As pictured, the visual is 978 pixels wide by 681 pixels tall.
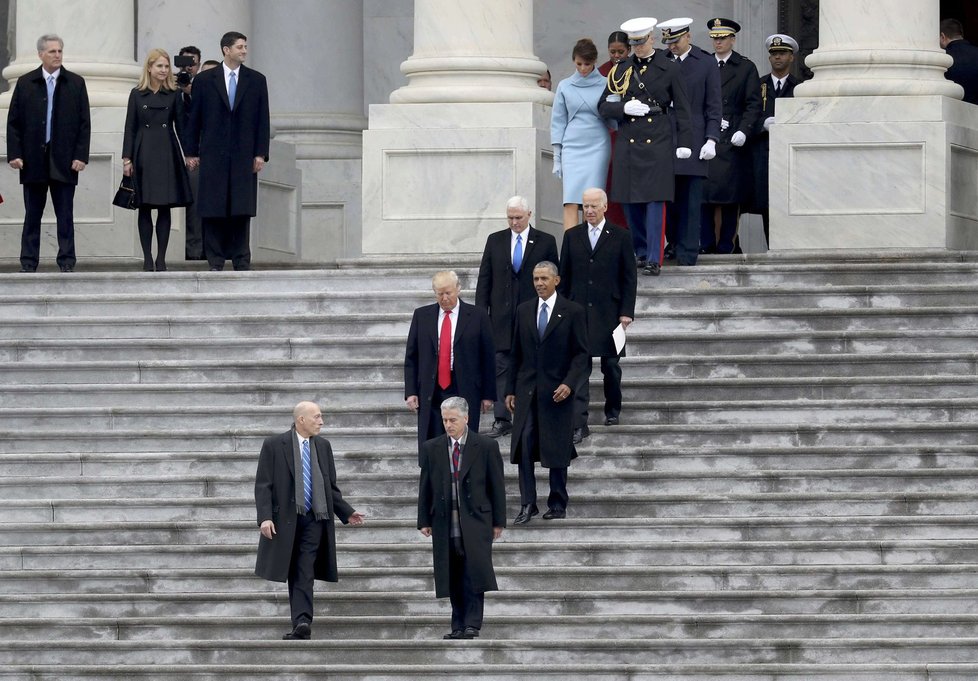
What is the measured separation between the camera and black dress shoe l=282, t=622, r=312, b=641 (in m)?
15.2

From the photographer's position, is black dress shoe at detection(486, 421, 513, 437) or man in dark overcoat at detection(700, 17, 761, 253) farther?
man in dark overcoat at detection(700, 17, 761, 253)

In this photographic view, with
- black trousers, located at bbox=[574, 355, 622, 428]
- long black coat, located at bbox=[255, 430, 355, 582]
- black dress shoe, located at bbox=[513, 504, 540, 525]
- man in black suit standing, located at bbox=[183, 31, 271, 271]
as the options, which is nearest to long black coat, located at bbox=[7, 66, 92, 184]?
man in black suit standing, located at bbox=[183, 31, 271, 271]

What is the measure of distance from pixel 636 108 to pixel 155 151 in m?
3.83

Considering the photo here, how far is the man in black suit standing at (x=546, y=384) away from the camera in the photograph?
53.2 feet

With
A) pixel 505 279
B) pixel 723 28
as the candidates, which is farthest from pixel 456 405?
pixel 723 28

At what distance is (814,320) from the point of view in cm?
1828

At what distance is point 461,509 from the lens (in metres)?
15.2

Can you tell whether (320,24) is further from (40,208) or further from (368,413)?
Result: (368,413)

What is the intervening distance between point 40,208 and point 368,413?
4147mm

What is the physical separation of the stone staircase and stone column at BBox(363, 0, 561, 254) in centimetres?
72

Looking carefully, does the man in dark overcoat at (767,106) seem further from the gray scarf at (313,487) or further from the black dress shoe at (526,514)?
the gray scarf at (313,487)

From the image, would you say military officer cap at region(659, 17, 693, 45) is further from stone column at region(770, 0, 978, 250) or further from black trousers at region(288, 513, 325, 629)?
black trousers at region(288, 513, 325, 629)

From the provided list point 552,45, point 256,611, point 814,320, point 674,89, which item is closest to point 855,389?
point 814,320

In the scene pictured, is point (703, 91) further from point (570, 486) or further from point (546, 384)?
point (570, 486)
